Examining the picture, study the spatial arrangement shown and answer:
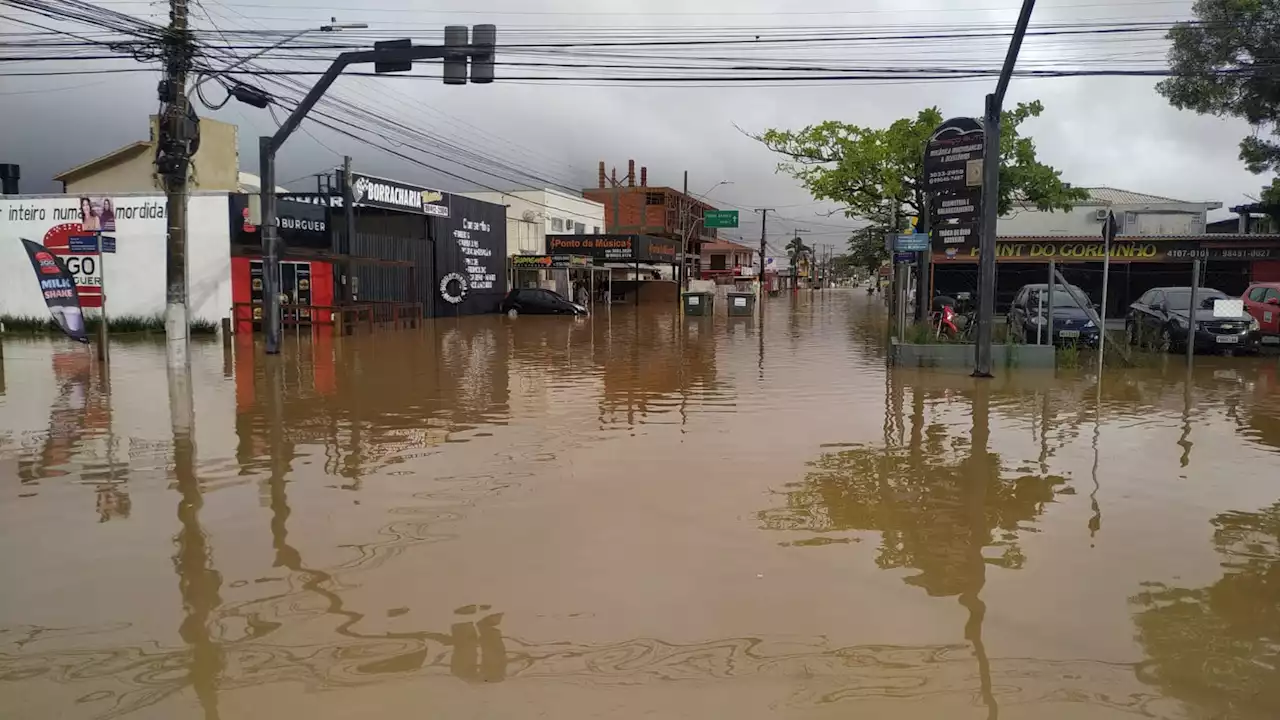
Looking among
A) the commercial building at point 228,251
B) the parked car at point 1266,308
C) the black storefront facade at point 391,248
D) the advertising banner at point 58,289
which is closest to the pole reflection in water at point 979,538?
the parked car at point 1266,308

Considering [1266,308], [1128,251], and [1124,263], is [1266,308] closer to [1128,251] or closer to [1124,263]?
[1128,251]

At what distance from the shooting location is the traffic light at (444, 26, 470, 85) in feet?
45.4

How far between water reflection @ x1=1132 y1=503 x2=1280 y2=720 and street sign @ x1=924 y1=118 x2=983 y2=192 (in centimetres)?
1065

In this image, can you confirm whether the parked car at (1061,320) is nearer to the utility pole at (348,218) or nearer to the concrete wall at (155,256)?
the utility pole at (348,218)

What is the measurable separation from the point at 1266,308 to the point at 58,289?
1021 inches

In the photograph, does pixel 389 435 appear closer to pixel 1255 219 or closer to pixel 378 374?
pixel 378 374

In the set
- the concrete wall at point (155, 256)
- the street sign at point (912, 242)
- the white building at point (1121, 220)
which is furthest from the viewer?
the white building at point (1121, 220)

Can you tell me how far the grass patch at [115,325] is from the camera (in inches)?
985

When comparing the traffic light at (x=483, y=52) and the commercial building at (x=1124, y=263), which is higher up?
the traffic light at (x=483, y=52)

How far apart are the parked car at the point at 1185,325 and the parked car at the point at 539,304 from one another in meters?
23.4

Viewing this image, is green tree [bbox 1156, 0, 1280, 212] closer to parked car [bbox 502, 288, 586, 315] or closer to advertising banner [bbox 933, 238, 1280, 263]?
advertising banner [bbox 933, 238, 1280, 263]

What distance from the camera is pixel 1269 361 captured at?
1745 cm

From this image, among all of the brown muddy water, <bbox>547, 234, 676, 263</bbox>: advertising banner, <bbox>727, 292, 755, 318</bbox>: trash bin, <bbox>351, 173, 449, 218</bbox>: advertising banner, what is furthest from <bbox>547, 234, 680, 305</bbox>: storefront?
the brown muddy water

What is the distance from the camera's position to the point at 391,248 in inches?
1326
